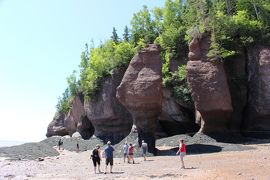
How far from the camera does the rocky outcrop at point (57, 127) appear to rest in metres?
83.4

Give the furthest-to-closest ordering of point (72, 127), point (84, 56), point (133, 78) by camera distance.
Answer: point (84, 56)
point (72, 127)
point (133, 78)

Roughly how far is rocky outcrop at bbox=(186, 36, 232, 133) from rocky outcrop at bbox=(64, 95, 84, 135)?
111 feet

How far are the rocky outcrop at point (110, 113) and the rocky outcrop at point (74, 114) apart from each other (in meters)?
12.5

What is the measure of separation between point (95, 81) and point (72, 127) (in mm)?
22091

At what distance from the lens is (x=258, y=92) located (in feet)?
118

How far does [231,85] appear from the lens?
37906 mm

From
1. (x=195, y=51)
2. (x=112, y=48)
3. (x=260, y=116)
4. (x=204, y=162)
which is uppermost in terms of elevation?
(x=112, y=48)

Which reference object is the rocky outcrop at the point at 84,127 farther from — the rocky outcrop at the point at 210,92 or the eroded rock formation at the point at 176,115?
the rocky outcrop at the point at 210,92

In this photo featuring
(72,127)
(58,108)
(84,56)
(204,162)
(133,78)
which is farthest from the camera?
(58,108)

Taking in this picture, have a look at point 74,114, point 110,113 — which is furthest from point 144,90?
point 74,114

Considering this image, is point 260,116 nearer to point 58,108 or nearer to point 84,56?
point 84,56

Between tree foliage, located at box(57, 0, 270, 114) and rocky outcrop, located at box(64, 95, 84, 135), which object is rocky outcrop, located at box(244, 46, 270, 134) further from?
rocky outcrop, located at box(64, 95, 84, 135)

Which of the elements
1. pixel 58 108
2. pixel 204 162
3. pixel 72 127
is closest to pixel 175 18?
pixel 72 127

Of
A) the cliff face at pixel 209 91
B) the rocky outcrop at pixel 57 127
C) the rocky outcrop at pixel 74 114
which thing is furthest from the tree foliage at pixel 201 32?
the rocky outcrop at pixel 57 127
